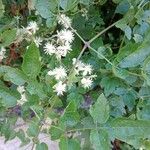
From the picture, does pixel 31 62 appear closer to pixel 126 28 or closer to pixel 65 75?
pixel 65 75

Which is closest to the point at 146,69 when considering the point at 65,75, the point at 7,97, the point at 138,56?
the point at 138,56

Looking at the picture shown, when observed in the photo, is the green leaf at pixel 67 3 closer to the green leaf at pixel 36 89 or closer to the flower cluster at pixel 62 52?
the flower cluster at pixel 62 52

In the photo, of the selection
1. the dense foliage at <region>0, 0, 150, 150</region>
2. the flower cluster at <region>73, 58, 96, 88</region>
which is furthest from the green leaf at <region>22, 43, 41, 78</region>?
the flower cluster at <region>73, 58, 96, 88</region>

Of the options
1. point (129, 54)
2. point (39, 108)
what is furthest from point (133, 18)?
point (39, 108)

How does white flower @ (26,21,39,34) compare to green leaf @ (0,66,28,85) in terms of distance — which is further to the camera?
white flower @ (26,21,39,34)

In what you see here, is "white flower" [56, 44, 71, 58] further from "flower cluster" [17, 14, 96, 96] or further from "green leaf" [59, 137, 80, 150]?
"green leaf" [59, 137, 80, 150]

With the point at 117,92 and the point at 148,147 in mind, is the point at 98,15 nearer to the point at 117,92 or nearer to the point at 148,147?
the point at 117,92

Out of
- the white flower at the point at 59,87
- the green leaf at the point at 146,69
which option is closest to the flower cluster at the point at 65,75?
the white flower at the point at 59,87

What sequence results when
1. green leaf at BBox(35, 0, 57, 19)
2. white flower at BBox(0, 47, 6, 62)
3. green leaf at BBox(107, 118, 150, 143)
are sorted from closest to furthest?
green leaf at BBox(107, 118, 150, 143)
green leaf at BBox(35, 0, 57, 19)
white flower at BBox(0, 47, 6, 62)
